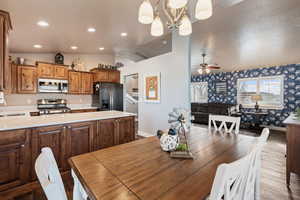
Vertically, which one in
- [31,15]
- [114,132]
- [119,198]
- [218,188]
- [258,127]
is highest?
[31,15]

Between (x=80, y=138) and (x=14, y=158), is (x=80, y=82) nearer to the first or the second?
(x=80, y=138)

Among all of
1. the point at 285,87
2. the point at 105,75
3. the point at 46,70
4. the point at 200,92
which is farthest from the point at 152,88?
the point at 285,87

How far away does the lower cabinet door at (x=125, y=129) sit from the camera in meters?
2.92

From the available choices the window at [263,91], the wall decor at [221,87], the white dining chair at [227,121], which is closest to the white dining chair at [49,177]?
the white dining chair at [227,121]

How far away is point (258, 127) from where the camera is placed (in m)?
5.83

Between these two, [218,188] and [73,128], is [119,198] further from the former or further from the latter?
[73,128]

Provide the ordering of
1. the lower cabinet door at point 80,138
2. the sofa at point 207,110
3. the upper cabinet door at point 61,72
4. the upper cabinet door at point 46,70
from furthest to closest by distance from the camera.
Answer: the sofa at point 207,110
the upper cabinet door at point 61,72
the upper cabinet door at point 46,70
the lower cabinet door at point 80,138

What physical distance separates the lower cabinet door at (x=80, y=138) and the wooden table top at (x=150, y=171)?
1.23 meters

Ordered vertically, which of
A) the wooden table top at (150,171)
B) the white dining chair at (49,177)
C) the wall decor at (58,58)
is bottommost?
the wooden table top at (150,171)

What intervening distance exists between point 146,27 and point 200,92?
20.4 feet

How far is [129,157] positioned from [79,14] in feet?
8.75

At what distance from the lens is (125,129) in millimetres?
3012

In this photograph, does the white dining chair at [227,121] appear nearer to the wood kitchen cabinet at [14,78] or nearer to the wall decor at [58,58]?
the wall decor at [58,58]

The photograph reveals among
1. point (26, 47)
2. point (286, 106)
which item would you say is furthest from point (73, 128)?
point (286, 106)
